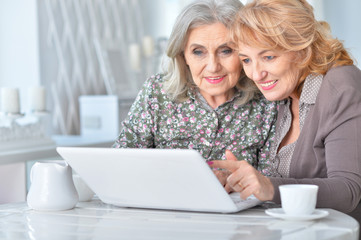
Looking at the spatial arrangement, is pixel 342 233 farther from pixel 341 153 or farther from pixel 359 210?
pixel 359 210

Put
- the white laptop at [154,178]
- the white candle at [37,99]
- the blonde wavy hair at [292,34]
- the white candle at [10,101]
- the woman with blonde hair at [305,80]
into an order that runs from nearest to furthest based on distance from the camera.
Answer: the white laptop at [154,178] < the woman with blonde hair at [305,80] < the blonde wavy hair at [292,34] < the white candle at [10,101] < the white candle at [37,99]

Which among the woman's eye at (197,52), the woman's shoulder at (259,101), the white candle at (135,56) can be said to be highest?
the woman's eye at (197,52)

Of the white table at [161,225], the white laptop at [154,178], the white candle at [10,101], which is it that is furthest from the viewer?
the white candle at [10,101]

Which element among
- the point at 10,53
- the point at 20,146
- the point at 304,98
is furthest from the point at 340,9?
the point at 304,98

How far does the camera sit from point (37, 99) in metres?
2.98

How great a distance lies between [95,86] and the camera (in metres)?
3.91

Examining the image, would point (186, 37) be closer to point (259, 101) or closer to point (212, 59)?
point (212, 59)

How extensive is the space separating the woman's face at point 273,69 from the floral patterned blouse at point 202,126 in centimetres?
23

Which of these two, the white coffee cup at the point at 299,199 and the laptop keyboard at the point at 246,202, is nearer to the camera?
the white coffee cup at the point at 299,199

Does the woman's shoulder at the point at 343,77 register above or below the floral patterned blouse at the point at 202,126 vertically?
above

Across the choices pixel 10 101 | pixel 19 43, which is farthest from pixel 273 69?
pixel 19 43

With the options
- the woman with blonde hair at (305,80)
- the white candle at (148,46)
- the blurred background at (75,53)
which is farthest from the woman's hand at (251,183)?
the white candle at (148,46)

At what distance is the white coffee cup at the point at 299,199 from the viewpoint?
1.19 m

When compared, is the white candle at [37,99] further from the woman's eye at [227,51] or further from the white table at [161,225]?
the white table at [161,225]
